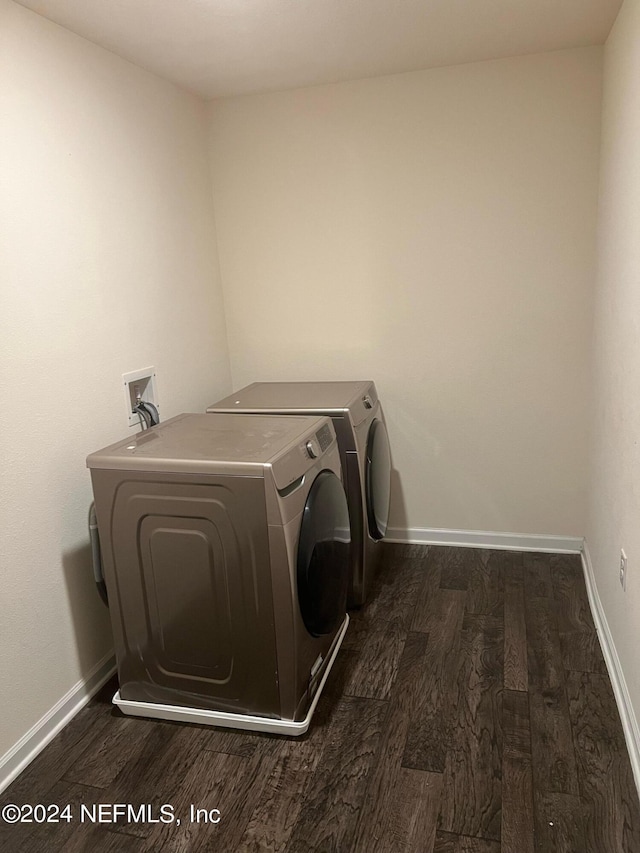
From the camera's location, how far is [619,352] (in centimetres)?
199

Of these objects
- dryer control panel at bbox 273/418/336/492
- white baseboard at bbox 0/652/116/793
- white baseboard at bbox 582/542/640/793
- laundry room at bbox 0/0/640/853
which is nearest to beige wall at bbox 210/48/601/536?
laundry room at bbox 0/0/640/853

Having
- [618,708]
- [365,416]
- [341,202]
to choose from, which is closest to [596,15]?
[341,202]

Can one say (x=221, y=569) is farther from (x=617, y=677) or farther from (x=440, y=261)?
(x=440, y=261)

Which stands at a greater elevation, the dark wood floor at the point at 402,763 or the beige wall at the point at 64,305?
the beige wall at the point at 64,305

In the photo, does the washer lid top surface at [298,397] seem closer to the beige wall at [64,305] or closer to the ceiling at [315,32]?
the beige wall at [64,305]

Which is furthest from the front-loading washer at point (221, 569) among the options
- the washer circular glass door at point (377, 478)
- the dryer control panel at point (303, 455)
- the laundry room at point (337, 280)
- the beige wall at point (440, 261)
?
the beige wall at point (440, 261)

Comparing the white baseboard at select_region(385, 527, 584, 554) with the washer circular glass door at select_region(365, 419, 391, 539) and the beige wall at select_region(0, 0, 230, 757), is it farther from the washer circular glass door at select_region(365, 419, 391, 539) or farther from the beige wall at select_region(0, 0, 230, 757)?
the beige wall at select_region(0, 0, 230, 757)

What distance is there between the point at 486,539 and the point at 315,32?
2215 millimetres

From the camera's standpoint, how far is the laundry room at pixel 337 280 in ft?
5.98

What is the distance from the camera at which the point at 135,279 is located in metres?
2.36

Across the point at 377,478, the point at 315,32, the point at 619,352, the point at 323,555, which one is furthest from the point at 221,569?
the point at 315,32

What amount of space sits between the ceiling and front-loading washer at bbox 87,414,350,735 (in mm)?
1276

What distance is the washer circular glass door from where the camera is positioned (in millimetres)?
2525

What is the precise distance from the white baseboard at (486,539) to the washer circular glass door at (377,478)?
42cm
